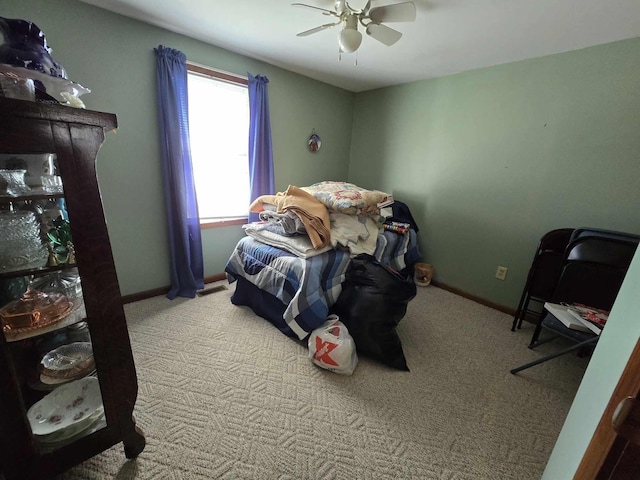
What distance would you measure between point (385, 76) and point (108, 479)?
3.62m

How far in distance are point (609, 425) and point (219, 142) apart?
288 centimetres

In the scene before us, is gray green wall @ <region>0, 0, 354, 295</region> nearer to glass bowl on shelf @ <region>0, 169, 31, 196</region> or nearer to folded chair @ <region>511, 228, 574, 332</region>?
glass bowl on shelf @ <region>0, 169, 31, 196</region>

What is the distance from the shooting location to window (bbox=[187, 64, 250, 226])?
2352 millimetres

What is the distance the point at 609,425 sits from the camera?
17.3 inches

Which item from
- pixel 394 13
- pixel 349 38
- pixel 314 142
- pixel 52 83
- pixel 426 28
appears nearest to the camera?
pixel 52 83

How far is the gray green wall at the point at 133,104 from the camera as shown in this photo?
1.71 metres

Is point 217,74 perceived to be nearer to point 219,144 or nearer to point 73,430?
point 219,144

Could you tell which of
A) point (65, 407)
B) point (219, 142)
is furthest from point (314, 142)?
point (65, 407)

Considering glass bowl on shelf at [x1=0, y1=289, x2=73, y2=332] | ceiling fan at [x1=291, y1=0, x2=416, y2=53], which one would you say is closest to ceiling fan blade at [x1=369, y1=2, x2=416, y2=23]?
ceiling fan at [x1=291, y1=0, x2=416, y2=53]

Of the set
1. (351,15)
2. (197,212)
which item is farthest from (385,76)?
(197,212)

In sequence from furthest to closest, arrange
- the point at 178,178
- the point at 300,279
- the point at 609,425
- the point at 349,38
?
the point at 178,178 < the point at 300,279 < the point at 349,38 < the point at 609,425

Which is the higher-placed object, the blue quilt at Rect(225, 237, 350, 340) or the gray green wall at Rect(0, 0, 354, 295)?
the gray green wall at Rect(0, 0, 354, 295)

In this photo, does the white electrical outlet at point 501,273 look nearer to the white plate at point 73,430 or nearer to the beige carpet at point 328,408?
the beige carpet at point 328,408

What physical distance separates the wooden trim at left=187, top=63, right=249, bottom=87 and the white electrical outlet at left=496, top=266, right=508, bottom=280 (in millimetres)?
3064
